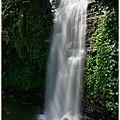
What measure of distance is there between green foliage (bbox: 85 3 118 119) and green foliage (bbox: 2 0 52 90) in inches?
96.3

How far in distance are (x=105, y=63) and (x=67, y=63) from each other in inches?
64.3

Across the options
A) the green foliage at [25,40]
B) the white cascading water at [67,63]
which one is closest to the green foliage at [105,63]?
the white cascading water at [67,63]

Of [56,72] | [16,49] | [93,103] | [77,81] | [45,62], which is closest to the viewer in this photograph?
[93,103]

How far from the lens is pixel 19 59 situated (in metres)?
7.81

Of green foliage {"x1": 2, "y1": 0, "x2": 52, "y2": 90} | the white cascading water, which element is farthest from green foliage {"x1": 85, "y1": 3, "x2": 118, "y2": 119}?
green foliage {"x1": 2, "y1": 0, "x2": 52, "y2": 90}

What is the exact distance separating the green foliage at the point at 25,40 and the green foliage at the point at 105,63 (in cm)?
245

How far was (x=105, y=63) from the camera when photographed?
15.0 ft

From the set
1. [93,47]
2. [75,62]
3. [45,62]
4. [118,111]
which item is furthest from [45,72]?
[118,111]

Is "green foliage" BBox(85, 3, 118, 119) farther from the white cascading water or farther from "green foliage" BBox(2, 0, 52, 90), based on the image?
"green foliage" BBox(2, 0, 52, 90)

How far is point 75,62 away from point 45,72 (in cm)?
189

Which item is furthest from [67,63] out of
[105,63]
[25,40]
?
[25,40]

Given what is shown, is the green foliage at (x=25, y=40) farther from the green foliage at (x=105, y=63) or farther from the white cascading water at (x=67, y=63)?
the green foliage at (x=105, y=63)

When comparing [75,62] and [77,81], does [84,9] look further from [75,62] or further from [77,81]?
[77,81]

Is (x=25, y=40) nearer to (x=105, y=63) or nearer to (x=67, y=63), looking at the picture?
(x=67, y=63)
